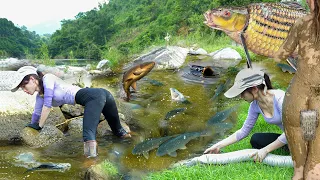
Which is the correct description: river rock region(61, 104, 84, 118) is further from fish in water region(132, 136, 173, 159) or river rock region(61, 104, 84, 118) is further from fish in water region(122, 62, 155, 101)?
fish in water region(122, 62, 155, 101)

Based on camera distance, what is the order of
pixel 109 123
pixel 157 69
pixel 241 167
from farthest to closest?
pixel 157 69, pixel 109 123, pixel 241 167

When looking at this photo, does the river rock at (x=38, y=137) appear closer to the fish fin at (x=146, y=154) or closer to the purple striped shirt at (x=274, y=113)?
the fish fin at (x=146, y=154)

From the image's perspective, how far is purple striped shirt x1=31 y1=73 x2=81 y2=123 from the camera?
143 inches

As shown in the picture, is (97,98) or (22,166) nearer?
(22,166)

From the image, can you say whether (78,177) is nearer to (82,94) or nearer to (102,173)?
(102,173)

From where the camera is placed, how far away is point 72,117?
455 centimetres

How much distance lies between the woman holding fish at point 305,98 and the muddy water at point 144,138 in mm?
1655

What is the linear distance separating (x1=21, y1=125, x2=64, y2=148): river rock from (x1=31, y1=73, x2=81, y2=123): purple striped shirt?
0.12 meters

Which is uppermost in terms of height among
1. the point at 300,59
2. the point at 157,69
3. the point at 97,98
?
the point at 300,59

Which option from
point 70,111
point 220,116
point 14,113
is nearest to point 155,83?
point 220,116

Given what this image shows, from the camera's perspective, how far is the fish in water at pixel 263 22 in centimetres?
344

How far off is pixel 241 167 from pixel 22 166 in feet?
5.78

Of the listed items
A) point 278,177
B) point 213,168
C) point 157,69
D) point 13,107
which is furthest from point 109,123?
point 157,69

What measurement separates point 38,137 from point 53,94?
470 millimetres
